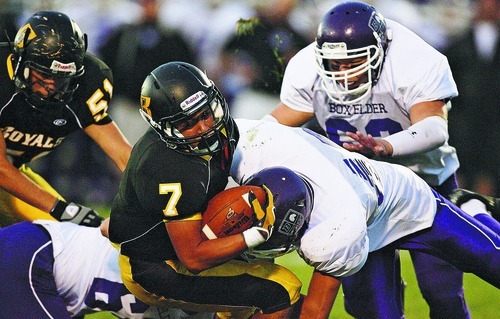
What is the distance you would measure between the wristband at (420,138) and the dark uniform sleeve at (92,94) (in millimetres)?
1539

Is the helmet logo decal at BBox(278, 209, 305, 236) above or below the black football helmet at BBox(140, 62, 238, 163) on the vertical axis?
below

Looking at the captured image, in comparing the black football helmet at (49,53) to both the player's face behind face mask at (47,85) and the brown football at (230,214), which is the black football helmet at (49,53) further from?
the brown football at (230,214)

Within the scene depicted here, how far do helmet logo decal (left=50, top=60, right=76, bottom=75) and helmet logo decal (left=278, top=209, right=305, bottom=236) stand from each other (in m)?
1.50

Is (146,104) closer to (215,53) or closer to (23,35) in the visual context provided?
(23,35)

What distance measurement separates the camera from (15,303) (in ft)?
12.8

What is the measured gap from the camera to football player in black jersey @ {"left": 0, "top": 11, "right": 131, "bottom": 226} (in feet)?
14.8

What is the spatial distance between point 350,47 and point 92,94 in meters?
1.39

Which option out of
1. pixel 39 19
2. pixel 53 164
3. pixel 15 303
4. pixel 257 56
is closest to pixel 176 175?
pixel 15 303

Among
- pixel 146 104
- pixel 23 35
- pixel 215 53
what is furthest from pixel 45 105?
pixel 215 53

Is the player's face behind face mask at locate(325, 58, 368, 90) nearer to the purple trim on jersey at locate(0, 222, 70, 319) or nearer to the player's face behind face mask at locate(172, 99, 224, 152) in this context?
the player's face behind face mask at locate(172, 99, 224, 152)

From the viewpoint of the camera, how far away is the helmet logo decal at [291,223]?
3605 mm

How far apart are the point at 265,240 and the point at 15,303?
1116 millimetres

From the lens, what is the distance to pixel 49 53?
4.46m

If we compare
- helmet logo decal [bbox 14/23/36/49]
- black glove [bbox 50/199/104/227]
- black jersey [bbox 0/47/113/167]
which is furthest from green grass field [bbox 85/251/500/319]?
helmet logo decal [bbox 14/23/36/49]
